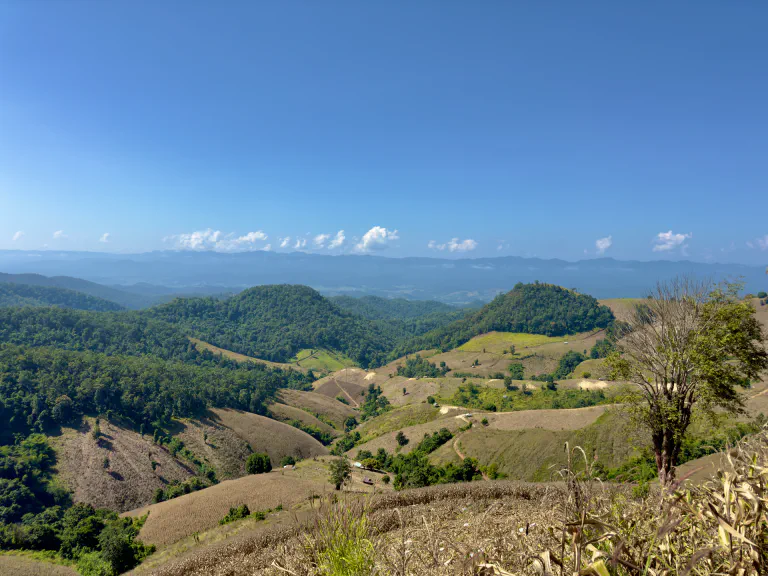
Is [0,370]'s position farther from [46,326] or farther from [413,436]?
[413,436]

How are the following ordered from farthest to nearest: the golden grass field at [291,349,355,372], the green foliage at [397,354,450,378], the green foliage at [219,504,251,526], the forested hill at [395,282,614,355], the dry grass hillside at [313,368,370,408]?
the golden grass field at [291,349,355,372] < the forested hill at [395,282,614,355] < the green foliage at [397,354,450,378] < the dry grass hillside at [313,368,370,408] < the green foliage at [219,504,251,526]

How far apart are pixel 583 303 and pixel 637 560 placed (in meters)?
181

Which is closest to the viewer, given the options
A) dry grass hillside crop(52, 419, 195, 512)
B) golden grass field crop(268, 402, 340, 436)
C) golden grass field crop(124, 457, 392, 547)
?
golden grass field crop(124, 457, 392, 547)

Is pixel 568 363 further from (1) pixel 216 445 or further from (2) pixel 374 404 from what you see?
(1) pixel 216 445

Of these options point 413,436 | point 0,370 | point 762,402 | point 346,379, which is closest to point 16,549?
point 413,436

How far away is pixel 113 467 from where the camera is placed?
2206 inches

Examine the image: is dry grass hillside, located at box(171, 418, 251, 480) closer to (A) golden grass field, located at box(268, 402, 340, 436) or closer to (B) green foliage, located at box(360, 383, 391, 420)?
(A) golden grass field, located at box(268, 402, 340, 436)

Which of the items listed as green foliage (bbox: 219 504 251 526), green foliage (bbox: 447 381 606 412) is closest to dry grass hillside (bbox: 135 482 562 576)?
green foliage (bbox: 219 504 251 526)

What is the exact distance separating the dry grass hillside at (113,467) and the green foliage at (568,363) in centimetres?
9123

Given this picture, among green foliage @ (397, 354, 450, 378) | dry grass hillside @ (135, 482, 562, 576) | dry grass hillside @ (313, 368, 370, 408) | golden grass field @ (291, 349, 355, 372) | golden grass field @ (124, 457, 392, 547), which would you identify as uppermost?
dry grass hillside @ (135, 482, 562, 576)

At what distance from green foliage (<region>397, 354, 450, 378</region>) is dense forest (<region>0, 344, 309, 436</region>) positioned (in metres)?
48.9

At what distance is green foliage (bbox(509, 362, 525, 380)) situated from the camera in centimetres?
10724

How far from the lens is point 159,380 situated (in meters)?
84.3

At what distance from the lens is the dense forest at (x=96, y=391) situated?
216 feet
